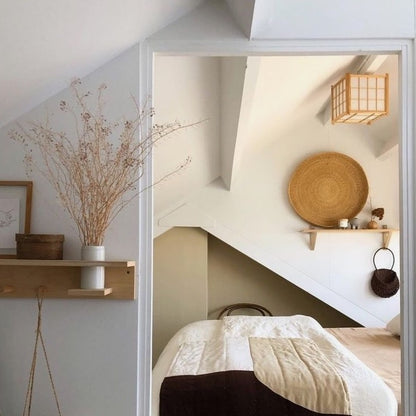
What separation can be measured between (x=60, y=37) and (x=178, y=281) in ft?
12.4

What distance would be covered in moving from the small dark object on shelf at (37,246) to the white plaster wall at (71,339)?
84 mm

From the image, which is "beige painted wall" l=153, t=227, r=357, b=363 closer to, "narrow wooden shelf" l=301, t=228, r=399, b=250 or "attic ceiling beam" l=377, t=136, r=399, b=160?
"narrow wooden shelf" l=301, t=228, r=399, b=250

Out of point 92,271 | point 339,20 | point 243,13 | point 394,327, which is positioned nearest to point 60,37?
point 243,13

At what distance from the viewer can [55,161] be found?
5.61 ft

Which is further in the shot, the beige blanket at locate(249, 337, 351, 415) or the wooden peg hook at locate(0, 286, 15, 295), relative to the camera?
the beige blanket at locate(249, 337, 351, 415)

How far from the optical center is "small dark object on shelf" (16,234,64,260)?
5.23 feet

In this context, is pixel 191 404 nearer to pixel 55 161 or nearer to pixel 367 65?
pixel 55 161

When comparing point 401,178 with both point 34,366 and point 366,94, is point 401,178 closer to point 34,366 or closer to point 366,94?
point 34,366

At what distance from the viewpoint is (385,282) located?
4.88 meters

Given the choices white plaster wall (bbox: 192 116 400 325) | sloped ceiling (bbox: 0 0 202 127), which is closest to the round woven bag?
white plaster wall (bbox: 192 116 400 325)

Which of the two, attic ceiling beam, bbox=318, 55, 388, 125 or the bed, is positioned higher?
attic ceiling beam, bbox=318, 55, 388, 125

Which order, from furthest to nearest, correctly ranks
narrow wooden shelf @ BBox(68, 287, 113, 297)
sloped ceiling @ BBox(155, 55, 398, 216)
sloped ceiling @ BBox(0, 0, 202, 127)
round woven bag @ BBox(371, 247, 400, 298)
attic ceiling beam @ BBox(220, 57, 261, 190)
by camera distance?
round woven bag @ BBox(371, 247, 400, 298) < sloped ceiling @ BBox(155, 55, 398, 216) < attic ceiling beam @ BBox(220, 57, 261, 190) < narrow wooden shelf @ BBox(68, 287, 113, 297) < sloped ceiling @ BBox(0, 0, 202, 127)

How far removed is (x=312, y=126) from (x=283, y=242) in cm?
117

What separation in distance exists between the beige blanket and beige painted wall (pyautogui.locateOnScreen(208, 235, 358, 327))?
215 cm
